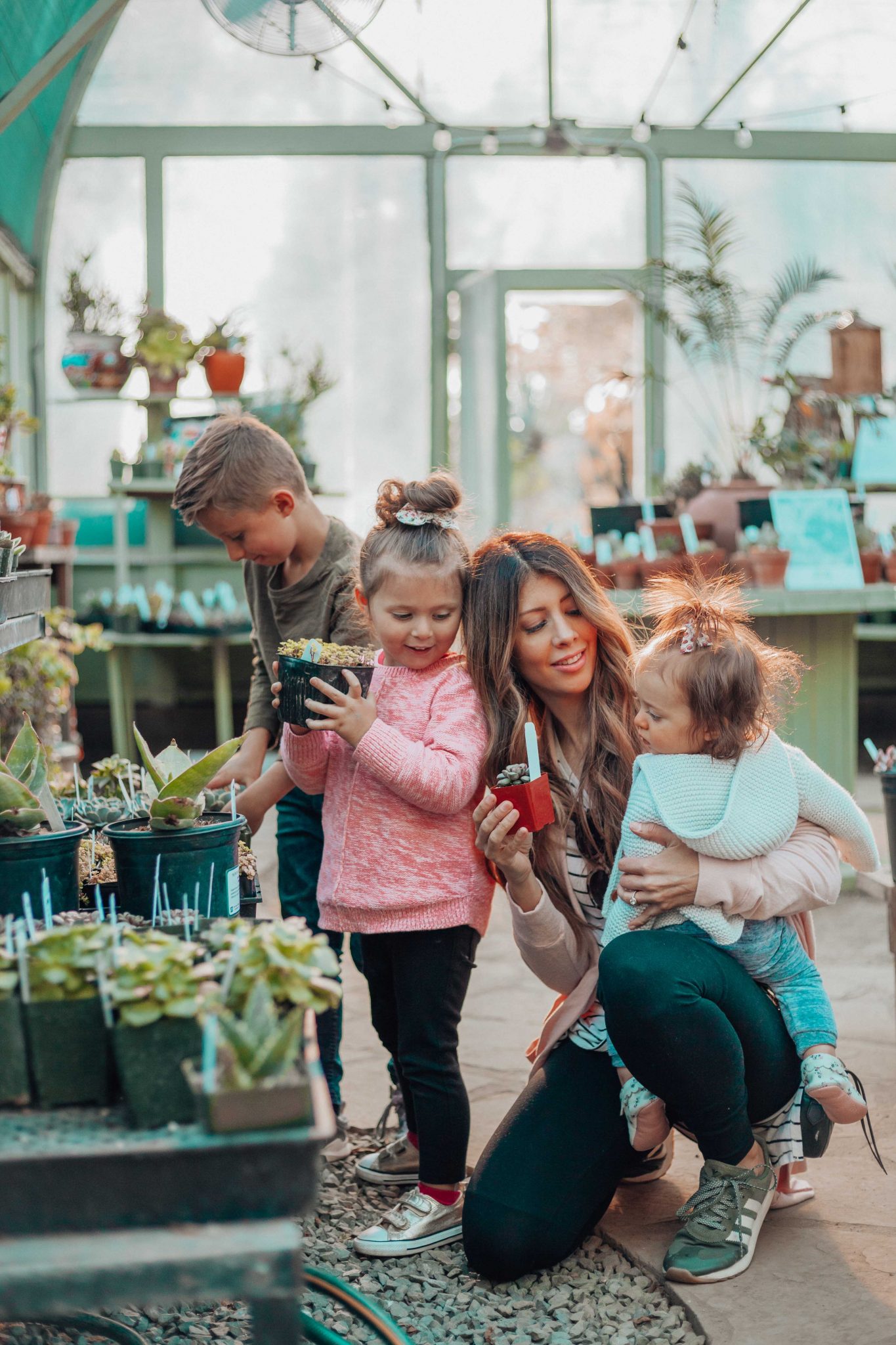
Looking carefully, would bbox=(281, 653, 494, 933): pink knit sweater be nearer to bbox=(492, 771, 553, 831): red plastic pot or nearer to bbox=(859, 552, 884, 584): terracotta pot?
bbox=(492, 771, 553, 831): red plastic pot

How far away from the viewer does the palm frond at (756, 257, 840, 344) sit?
6414mm

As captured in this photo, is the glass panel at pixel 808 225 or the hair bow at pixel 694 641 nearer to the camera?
the hair bow at pixel 694 641

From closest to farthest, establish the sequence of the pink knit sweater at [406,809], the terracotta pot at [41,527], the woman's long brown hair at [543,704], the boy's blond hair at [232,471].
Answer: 1. the pink knit sweater at [406,809]
2. the woman's long brown hair at [543,704]
3. the boy's blond hair at [232,471]
4. the terracotta pot at [41,527]

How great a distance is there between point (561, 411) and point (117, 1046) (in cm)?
1193

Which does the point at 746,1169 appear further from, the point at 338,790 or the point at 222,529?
the point at 222,529

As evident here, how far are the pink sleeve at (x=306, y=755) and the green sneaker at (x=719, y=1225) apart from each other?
826 mm

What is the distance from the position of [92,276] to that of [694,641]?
233 inches

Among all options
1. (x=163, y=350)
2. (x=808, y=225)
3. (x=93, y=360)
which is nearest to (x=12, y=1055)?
(x=163, y=350)

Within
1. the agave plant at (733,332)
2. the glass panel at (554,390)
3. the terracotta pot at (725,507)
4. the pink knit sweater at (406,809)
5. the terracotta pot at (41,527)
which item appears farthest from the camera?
the glass panel at (554,390)

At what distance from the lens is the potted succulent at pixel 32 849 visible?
5.01 feet

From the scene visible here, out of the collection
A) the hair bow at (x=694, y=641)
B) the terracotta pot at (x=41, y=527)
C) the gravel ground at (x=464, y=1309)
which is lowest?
the gravel ground at (x=464, y=1309)

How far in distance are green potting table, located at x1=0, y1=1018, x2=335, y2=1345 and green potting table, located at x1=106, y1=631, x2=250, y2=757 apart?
5.10 metres

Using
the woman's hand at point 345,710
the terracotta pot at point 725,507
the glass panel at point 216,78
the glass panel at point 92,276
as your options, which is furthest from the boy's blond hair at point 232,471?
the glass panel at point 216,78

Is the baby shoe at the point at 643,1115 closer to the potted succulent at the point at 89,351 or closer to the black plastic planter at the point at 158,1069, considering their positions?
the black plastic planter at the point at 158,1069
